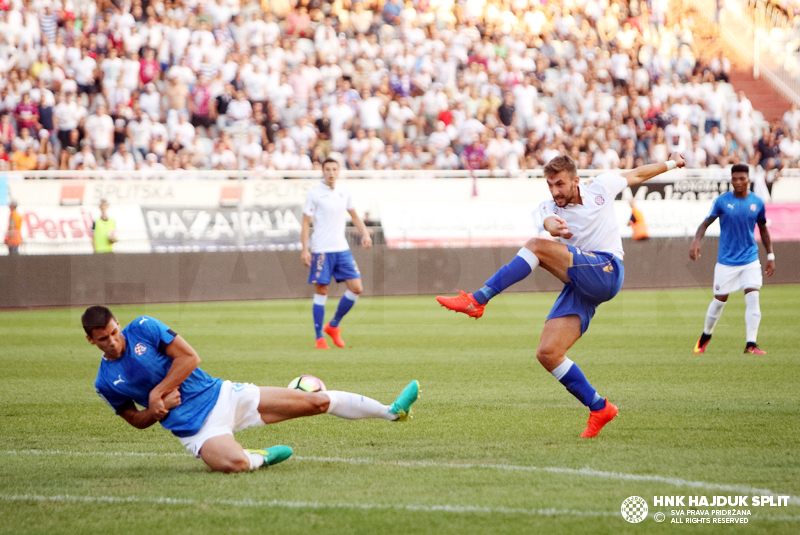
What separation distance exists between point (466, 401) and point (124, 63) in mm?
16668

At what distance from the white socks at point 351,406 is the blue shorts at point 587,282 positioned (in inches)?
64.9

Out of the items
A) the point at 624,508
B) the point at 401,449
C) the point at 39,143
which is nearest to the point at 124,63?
the point at 39,143

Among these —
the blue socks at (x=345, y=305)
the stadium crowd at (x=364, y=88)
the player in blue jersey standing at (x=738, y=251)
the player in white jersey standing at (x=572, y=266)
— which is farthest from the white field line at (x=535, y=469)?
the stadium crowd at (x=364, y=88)

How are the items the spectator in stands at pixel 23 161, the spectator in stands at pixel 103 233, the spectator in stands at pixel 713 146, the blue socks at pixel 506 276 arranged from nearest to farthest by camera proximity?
the blue socks at pixel 506 276 < the spectator in stands at pixel 103 233 < the spectator in stands at pixel 23 161 < the spectator in stands at pixel 713 146

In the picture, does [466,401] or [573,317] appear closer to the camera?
[573,317]

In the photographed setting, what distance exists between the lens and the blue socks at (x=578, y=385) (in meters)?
7.00

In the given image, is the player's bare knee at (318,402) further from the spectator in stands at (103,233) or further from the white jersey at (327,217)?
the spectator in stands at (103,233)

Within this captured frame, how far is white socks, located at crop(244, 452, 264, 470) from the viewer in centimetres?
600

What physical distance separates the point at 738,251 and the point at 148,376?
8638 mm

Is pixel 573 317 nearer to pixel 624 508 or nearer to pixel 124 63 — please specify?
pixel 624 508

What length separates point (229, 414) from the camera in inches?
239

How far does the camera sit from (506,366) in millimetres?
11016

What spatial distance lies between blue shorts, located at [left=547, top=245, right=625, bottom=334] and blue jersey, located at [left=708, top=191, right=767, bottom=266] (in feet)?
17.7

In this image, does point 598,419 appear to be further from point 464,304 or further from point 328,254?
point 328,254
